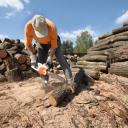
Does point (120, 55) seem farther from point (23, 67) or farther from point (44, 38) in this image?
point (44, 38)

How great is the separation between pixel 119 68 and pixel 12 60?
3951 mm

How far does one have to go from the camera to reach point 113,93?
231 inches

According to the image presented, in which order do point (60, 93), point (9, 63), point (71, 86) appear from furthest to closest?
point (9, 63) < point (71, 86) < point (60, 93)

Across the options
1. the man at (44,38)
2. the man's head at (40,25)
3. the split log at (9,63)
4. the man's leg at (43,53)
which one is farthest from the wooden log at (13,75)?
the man's head at (40,25)

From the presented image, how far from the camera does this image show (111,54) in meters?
9.24

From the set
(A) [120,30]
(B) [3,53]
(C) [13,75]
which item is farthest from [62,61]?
(A) [120,30]

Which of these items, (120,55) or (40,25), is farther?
(120,55)

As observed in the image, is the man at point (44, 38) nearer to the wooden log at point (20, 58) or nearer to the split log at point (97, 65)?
the split log at point (97, 65)

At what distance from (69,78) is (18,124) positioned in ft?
5.62

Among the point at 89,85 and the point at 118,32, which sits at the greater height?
the point at 118,32

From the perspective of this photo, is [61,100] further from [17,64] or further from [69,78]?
[17,64]

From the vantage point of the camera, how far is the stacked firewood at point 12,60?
8.98 meters

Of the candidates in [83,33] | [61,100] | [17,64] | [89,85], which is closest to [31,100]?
[61,100]

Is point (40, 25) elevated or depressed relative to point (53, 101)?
elevated
